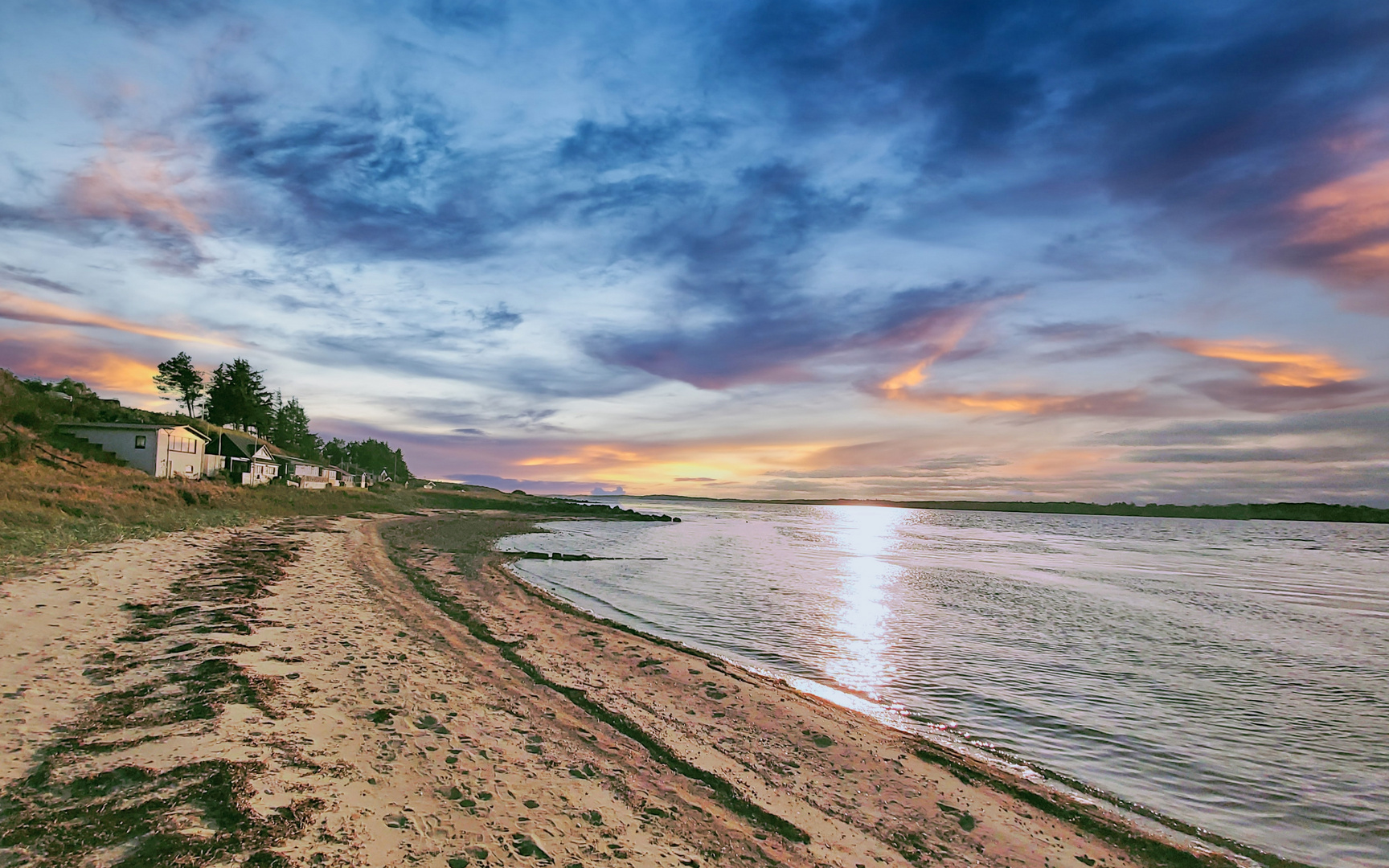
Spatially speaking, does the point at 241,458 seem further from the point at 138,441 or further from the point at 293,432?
the point at 293,432

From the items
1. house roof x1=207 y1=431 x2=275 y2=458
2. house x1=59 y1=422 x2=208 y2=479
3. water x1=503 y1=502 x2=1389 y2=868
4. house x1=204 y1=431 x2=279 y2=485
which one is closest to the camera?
water x1=503 y1=502 x2=1389 y2=868

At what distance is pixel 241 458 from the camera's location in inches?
2975

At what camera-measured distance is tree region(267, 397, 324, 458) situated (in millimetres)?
131000

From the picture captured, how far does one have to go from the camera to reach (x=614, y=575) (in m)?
31.0

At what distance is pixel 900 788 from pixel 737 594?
1785 cm

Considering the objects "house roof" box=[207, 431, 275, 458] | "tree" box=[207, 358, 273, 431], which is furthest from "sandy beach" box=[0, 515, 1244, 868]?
"tree" box=[207, 358, 273, 431]

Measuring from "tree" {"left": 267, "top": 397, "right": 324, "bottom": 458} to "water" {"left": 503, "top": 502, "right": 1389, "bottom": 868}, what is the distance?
417 feet

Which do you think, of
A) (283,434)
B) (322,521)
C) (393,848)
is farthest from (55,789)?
(283,434)

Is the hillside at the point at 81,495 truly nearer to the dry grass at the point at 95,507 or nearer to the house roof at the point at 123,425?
the dry grass at the point at 95,507

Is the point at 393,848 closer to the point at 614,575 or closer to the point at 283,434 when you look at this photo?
the point at 614,575

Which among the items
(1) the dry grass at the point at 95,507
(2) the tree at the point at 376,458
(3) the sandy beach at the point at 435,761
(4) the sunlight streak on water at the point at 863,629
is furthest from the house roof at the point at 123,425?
(2) the tree at the point at 376,458

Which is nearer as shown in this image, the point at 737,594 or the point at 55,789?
the point at 55,789

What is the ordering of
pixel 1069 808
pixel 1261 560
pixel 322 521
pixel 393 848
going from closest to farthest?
pixel 393 848, pixel 1069 808, pixel 322 521, pixel 1261 560

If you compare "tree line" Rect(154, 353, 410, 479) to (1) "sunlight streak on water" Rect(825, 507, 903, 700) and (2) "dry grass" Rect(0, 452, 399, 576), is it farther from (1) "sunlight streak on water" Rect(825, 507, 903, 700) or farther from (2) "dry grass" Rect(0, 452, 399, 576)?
(1) "sunlight streak on water" Rect(825, 507, 903, 700)
